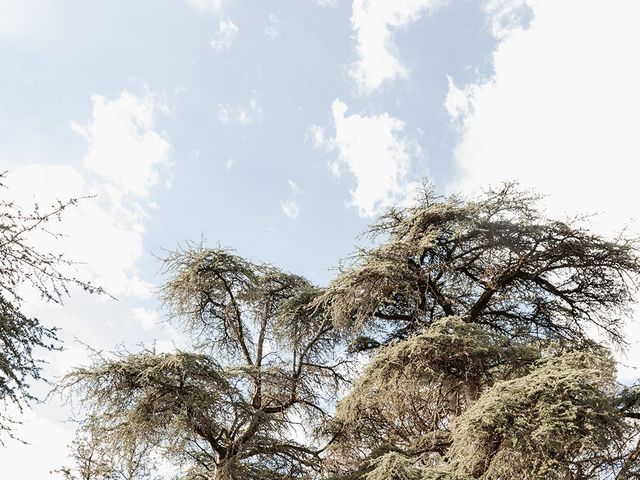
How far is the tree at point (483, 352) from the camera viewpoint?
745 centimetres

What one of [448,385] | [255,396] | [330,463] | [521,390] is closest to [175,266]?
[255,396]

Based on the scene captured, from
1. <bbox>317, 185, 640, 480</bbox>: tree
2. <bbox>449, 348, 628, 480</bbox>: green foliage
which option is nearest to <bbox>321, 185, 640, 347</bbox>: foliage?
<bbox>317, 185, 640, 480</bbox>: tree

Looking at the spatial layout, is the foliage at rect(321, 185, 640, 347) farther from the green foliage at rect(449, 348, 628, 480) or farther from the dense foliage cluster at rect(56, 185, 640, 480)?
the green foliage at rect(449, 348, 628, 480)

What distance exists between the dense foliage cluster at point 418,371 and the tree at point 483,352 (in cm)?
3

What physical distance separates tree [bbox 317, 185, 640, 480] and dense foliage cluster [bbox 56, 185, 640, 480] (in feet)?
0.10

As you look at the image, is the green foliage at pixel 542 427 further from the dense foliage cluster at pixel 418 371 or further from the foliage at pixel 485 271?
the foliage at pixel 485 271

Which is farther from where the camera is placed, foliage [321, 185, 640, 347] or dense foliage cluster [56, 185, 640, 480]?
foliage [321, 185, 640, 347]

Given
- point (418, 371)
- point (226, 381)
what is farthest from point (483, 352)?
point (226, 381)

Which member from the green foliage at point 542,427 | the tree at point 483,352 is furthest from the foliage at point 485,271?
the green foliage at point 542,427

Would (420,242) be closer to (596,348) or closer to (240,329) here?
(596,348)

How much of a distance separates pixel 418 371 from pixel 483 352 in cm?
117

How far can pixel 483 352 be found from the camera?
9.30 meters

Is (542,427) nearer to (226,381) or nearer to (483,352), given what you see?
(483,352)

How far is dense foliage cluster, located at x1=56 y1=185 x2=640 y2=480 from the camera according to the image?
762cm
